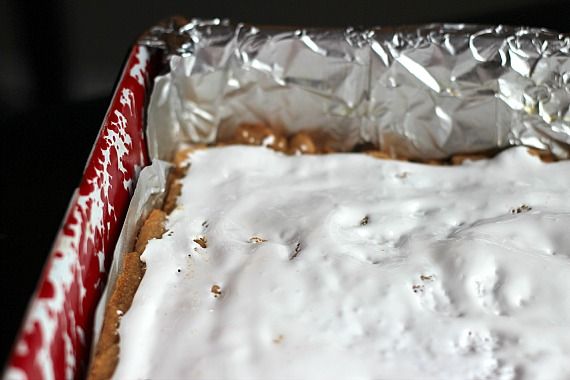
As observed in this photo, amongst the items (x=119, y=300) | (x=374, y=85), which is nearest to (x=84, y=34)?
(x=374, y=85)

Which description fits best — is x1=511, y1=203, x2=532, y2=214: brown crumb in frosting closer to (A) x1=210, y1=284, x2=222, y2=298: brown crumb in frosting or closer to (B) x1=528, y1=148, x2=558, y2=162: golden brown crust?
(B) x1=528, y1=148, x2=558, y2=162: golden brown crust

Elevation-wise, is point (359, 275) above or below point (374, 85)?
below

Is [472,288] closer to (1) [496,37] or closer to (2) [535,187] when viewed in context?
(2) [535,187]

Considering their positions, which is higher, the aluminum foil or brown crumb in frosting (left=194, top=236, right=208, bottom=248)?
the aluminum foil

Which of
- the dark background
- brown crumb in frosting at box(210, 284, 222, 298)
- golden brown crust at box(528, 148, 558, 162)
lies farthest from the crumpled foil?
the dark background

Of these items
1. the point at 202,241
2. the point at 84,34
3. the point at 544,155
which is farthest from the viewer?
the point at 84,34

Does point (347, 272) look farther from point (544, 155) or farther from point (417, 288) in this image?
point (544, 155)

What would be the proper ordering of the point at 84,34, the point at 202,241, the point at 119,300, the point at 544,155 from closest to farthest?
the point at 119,300, the point at 202,241, the point at 544,155, the point at 84,34
